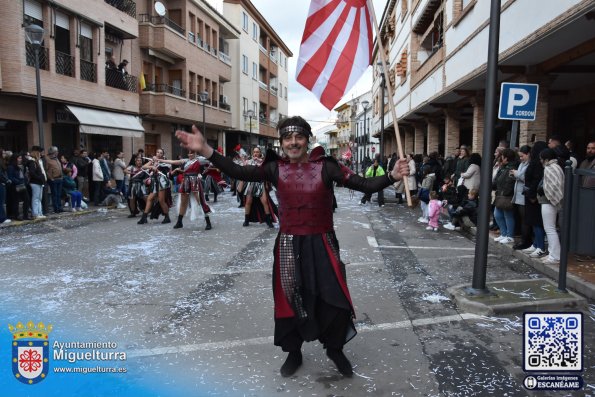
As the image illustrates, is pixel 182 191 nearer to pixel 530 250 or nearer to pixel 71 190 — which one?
pixel 71 190

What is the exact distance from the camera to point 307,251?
3664mm

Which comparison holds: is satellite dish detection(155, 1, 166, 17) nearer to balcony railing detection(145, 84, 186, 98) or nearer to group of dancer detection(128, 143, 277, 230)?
balcony railing detection(145, 84, 186, 98)

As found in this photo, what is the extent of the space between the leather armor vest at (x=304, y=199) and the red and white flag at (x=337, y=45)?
4.37 feet

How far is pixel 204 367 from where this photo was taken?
3844 millimetres

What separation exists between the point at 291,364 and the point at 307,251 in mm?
888

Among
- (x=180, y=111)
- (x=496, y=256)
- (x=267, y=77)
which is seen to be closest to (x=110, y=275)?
(x=496, y=256)

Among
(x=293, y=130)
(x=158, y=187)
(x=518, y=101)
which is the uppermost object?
(x=518, y=101)

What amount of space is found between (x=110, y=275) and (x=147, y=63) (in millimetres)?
22133

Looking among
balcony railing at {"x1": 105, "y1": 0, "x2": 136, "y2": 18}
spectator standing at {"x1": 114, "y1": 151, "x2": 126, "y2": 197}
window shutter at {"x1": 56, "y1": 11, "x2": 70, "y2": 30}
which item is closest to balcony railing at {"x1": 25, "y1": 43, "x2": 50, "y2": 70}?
window shutter at {"x1": 56, "y1": 11, "x2": 70, "y2": 30}

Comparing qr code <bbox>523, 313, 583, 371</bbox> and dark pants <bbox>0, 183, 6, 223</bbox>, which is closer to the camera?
qr code <bbox>523, 313, 583, 371</bbox>

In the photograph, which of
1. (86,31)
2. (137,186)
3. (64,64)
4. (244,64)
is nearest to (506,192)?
(137,186)

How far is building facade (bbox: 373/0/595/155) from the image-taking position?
29.7 ft

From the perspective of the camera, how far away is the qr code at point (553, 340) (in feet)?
9.39

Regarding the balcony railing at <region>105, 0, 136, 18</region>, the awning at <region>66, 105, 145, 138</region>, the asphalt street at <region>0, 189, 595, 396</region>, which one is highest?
the balcony railing at <region>105, 0, 136, 18</region>
